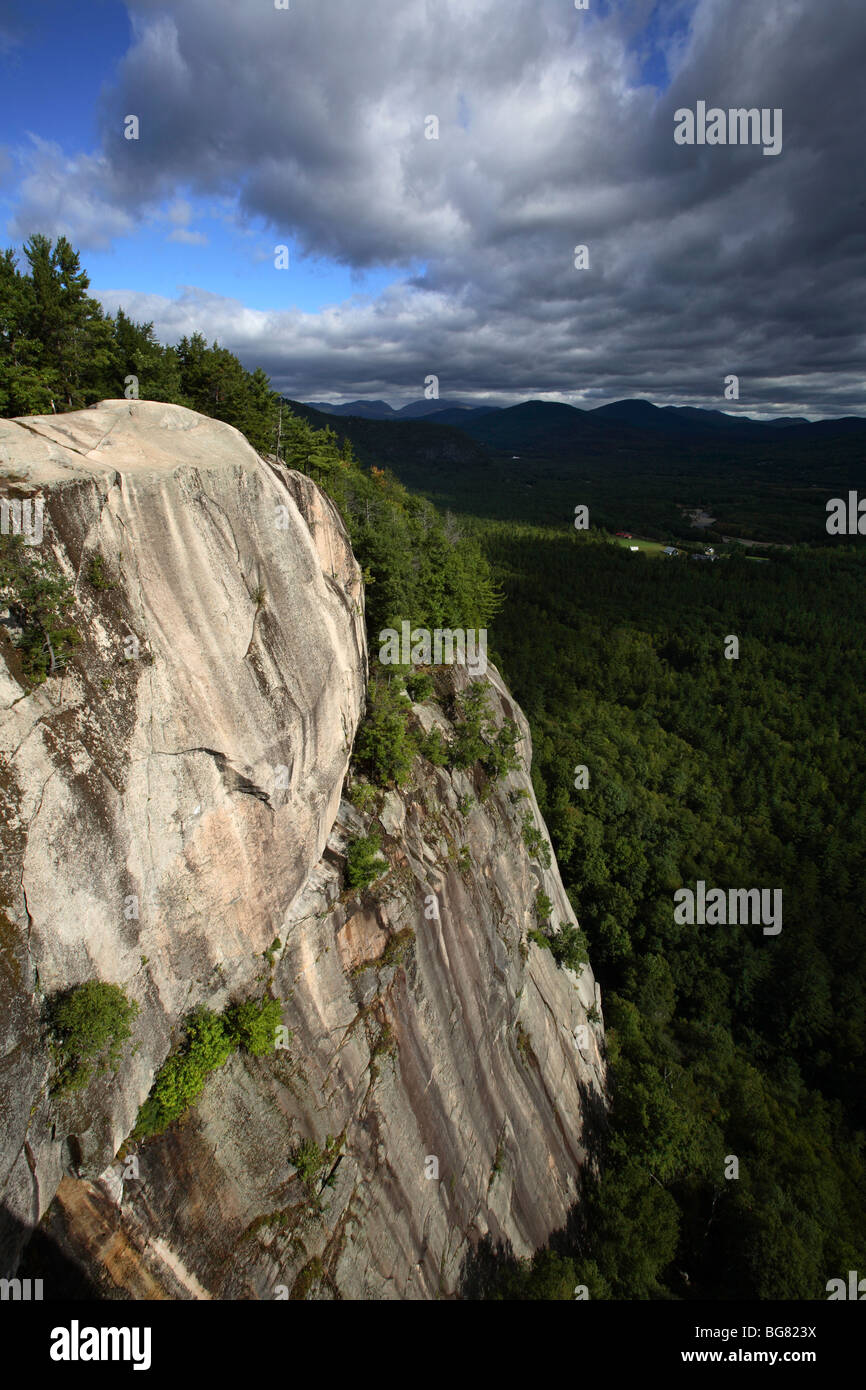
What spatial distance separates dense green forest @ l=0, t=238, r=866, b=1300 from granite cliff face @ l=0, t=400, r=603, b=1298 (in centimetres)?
496

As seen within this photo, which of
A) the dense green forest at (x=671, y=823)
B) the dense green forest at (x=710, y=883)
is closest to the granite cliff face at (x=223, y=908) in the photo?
the dense green forest at (x=671, y=823)

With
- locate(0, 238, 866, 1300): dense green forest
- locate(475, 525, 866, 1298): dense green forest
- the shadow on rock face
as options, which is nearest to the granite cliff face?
the shadow on rock face

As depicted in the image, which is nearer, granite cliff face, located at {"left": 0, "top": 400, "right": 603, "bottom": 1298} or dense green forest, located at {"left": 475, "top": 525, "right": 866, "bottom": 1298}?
granite cliff face, located at {"left": 0, "top": 400, "right": 603, "bottom": 1298}

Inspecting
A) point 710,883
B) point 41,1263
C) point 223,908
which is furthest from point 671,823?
point 41,1263

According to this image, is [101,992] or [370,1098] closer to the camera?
[101,992]

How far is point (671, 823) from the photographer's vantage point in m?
55.1

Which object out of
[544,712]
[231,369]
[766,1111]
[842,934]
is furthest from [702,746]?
[231,369]

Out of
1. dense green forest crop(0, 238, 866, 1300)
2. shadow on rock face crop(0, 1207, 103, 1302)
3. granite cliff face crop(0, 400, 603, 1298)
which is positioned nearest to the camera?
shadow on rock face crop(0, 1207, 103, 1302)

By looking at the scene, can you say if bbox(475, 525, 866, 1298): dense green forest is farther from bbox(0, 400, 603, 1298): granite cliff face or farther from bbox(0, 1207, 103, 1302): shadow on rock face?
bbox(0, 1207, 103, 1302): shadow on rock face

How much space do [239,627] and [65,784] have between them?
4.91 m

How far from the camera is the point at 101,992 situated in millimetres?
10359

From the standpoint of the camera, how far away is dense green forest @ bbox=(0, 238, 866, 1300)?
21797mm

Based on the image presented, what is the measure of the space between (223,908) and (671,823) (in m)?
51.3
